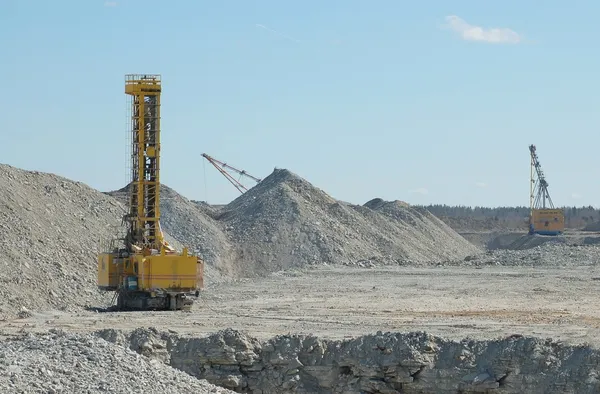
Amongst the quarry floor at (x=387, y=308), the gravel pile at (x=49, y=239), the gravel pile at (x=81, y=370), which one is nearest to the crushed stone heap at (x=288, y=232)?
the quarry floor at (x=387, y=308)

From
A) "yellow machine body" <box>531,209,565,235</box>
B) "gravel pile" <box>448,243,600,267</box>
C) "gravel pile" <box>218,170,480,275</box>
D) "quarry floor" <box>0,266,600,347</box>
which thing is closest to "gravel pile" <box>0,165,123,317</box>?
"quarry floor" <box>0,266,600,347</box>

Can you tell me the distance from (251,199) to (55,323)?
37.1 m

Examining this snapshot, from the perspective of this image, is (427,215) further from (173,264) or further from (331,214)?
(173,264)

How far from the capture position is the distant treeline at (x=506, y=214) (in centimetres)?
11950

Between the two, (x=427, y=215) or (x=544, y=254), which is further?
(x=427, y=215)

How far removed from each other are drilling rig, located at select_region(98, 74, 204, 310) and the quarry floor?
2.53ft

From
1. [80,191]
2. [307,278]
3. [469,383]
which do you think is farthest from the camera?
[307,278]

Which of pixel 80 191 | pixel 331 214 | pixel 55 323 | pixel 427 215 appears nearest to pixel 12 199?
pixel 80 191

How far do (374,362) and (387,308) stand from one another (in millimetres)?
12219

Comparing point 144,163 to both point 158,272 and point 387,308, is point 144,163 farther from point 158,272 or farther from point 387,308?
point 387,308

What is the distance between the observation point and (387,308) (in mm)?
30266

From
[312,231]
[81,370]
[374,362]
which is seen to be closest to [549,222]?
[312,231]

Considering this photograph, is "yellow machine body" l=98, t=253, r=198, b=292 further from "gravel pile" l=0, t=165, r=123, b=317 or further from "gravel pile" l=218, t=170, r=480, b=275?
"gravel pile" l=218, t=170, r=480, b=275

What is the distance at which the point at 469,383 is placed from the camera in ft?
57.4
